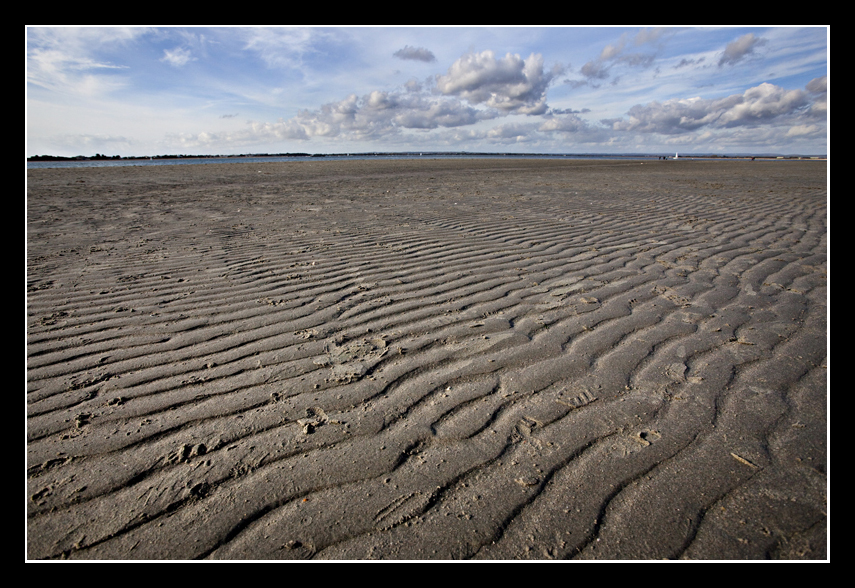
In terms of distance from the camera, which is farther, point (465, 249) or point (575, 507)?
point (465, 249)

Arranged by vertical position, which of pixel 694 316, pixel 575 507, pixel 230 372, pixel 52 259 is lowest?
pixel 575 507

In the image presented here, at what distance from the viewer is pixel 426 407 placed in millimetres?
2094

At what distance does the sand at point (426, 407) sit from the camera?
1465 mm

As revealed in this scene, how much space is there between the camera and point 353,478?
65.8 inches

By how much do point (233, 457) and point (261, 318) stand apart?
1438mm

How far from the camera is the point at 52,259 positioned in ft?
15.2

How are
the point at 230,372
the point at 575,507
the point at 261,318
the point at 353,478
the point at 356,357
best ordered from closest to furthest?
the point at 575,507 < the point at 353,478 < the point at 230,372 < the point at 356,357 < the point at 261,318

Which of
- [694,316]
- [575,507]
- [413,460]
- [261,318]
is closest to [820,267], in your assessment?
[694,316]

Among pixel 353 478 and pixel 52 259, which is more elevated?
pixel 52 259

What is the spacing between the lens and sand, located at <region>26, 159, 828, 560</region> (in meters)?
1.46

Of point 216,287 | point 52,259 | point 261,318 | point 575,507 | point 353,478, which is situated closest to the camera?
point 575,507
